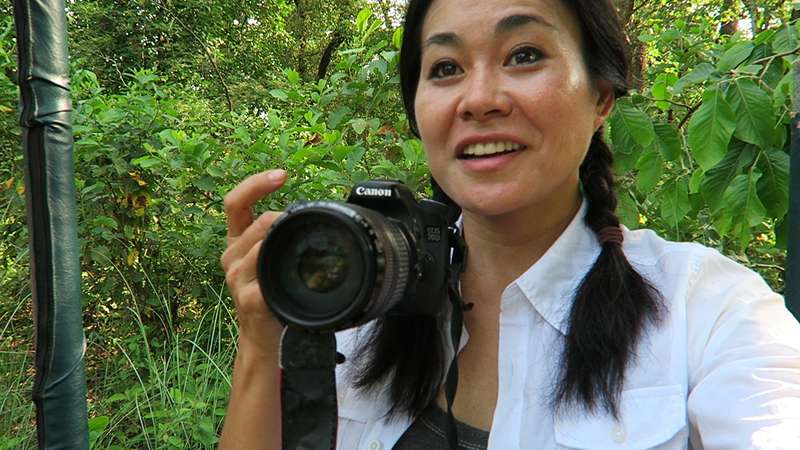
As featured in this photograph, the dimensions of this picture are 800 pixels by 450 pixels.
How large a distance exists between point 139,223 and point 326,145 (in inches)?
42.4

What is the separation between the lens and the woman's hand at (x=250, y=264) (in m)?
1.18

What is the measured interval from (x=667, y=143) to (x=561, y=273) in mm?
720

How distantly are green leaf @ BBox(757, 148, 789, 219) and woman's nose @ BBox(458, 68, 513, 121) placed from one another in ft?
2.59

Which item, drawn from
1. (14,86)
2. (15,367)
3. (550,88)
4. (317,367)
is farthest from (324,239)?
(14,86)

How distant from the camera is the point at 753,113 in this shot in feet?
5.12

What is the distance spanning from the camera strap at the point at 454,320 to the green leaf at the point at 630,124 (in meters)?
0.65

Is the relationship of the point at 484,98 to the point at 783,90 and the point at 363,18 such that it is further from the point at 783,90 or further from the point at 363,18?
the point at 363,18

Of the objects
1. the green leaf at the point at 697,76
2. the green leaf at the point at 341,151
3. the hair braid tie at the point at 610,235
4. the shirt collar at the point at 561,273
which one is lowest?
the shirt collar at the point at 561,273

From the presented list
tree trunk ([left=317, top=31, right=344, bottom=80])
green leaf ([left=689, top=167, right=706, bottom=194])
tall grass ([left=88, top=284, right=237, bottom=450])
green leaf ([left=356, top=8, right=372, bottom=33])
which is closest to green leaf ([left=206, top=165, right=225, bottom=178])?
tall grass ([left=88, top=284, right=237, bottom=450])

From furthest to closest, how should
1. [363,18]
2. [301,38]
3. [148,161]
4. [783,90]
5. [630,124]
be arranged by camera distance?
[301,38] → [148,161] → [363,18] → [630,124] → [783,90]

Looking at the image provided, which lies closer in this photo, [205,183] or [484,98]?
[484,98]

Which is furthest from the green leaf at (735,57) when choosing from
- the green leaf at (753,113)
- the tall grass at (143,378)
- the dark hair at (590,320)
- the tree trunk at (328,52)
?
the tree trunk at (328,52)

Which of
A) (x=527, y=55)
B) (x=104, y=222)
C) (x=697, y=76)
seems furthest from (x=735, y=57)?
(x=104, y=222)

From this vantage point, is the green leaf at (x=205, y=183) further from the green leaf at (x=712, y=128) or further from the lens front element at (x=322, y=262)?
the green leaf at (x=712, y=128)
